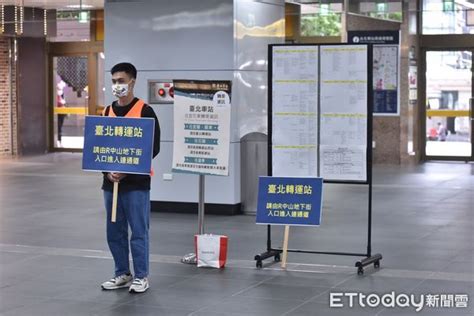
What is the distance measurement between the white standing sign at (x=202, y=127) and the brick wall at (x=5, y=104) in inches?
580

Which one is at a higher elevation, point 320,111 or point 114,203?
point 320,111

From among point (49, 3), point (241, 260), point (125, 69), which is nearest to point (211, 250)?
point (241, 260)

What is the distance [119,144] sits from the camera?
7.94 metres

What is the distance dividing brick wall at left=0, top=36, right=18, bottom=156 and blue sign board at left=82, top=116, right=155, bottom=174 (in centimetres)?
1565

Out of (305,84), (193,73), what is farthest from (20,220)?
(305,84)

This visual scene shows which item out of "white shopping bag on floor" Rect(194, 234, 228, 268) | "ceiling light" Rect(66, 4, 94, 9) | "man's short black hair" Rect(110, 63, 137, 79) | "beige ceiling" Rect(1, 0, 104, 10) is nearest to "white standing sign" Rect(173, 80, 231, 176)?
"white shopping bag on floor" Rect(194, 234, 228, 268)

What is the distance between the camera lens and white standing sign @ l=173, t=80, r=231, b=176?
9086 millimetres

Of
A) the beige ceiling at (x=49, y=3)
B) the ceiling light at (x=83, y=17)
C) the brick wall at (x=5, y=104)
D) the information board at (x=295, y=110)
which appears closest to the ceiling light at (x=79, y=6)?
the beige ceiling at (x=49, y=3)

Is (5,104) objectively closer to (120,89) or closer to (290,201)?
(290,201)

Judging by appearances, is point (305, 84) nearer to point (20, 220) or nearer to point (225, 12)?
point (225, 12)

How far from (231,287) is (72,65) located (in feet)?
57.5

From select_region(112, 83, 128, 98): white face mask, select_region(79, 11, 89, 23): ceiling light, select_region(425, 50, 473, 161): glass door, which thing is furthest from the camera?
select_region(425, 50, 473, 161): glass door

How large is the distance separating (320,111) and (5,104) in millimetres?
15477

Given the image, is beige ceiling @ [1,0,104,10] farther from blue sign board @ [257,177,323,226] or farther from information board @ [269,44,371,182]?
blue sign board @ [257,177,323,226]
